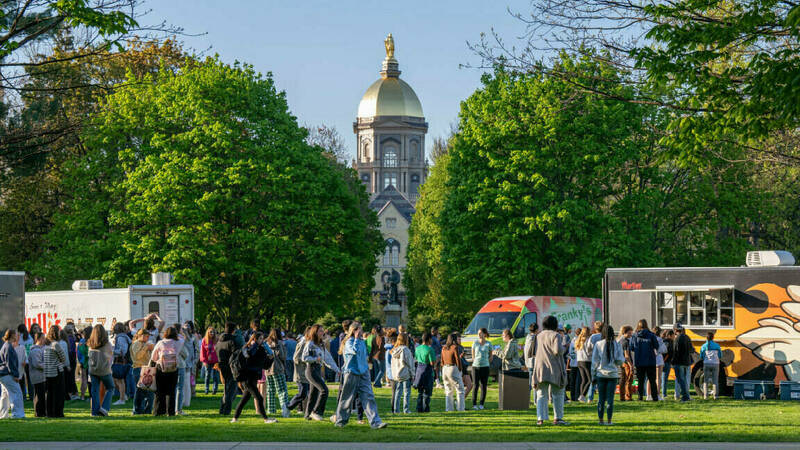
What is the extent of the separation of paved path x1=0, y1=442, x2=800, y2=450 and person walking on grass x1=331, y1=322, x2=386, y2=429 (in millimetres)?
1944

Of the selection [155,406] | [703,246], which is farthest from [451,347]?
[703,246]

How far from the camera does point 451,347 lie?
21.7m

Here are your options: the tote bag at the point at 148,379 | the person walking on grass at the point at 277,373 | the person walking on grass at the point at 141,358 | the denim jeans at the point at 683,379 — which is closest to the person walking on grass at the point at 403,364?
the person walking on grass at the point at 277,373

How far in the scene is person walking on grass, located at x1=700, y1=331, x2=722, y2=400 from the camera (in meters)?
23.6

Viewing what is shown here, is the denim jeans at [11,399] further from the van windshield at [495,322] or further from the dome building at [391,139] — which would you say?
the dome building at [391,139]

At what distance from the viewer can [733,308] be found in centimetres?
2455

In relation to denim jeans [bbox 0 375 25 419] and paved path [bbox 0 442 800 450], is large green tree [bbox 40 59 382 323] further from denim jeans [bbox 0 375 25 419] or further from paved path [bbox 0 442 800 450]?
paved path [bbox 0 442 800 450]

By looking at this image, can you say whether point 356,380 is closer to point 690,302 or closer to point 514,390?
point 514,390

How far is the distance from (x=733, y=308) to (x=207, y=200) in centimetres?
2202

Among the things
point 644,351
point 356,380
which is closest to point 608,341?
point 356,380

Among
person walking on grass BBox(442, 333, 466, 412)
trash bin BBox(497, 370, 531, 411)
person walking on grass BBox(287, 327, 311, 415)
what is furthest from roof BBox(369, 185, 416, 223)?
person walking on grass BBox(287, 327, 311, 415)

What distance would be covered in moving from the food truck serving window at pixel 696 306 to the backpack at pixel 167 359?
1187cm

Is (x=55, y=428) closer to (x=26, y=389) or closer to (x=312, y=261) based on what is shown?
(x=26, y=389)

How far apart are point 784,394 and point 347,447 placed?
12138 mm
